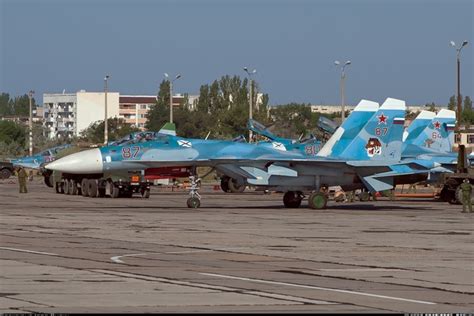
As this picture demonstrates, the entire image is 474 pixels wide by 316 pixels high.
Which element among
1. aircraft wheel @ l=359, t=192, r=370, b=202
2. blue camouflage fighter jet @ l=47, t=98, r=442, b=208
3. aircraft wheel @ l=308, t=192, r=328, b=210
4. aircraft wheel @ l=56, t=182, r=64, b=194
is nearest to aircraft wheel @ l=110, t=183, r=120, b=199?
aircraft wheel @ l=56, t=182, r=64, b=194

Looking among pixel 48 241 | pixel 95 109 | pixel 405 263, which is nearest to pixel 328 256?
pixel 405 263

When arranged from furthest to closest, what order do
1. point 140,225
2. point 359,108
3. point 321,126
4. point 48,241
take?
point 321,126, point 359,108, point 140,225, point 48,241

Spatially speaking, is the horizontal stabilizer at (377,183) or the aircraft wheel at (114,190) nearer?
the horizontal stabilizer at (377,183)

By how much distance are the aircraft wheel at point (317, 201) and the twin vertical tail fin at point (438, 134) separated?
14.4 meters

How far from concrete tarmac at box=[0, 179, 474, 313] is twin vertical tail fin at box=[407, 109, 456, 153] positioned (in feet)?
58.4

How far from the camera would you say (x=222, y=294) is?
47.5ft

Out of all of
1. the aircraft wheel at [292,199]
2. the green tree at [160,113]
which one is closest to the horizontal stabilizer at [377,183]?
the aircraft wheel at [292,199]

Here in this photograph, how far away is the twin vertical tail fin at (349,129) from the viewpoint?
131 feet

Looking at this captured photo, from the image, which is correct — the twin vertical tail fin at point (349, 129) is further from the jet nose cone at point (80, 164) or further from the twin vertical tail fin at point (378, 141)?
the jet nose cone at point (80, 164)

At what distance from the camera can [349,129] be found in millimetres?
40281

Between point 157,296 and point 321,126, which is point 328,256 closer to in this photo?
point 157,296

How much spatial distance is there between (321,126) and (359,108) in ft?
27.0

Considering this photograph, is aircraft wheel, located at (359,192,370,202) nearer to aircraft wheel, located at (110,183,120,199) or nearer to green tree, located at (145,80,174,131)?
aircraft wheel, located at (110,183,120,199)

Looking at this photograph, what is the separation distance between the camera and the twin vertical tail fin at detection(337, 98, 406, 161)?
3956cm
